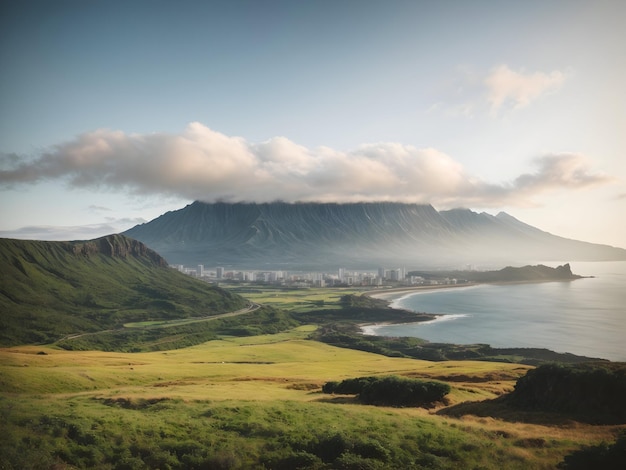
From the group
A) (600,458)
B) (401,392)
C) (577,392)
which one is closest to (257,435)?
(401,392)

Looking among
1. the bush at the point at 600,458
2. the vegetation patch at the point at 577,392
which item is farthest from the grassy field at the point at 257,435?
the vegetation patch at the point at 577,392

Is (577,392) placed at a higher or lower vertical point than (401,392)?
higher

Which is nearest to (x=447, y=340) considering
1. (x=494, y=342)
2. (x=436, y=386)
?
(x=494, y=342)

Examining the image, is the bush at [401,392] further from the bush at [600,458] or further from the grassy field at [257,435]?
the bush at [600,458]

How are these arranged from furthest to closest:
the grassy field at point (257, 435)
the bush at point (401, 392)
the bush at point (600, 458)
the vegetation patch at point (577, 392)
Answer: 1. the bush at point (401, 392)
2. the vegetation patch at point (577, 392)
3. the grassy field at point (257, 435)
4. the bush at point (600, 458)

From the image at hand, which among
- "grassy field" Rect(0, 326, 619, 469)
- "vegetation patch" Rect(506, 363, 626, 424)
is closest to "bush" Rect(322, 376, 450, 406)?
"grassy field" Rect(0, 326, 619, 469)

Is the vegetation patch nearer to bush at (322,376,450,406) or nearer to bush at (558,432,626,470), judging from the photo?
bush at (322,376,450,406)

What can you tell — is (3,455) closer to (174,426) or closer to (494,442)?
(174,426)

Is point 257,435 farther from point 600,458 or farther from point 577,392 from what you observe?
point 577,392

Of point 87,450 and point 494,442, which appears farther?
point 494,442

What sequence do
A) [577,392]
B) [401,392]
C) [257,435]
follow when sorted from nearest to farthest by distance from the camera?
[257,435] → [577,392] → [401,392]

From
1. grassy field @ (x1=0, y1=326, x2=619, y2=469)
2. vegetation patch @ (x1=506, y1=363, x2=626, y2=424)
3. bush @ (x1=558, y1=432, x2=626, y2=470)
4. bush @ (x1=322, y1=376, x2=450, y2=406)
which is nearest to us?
bush @ (x1=558, y1=432, x2=626, y2=470)
